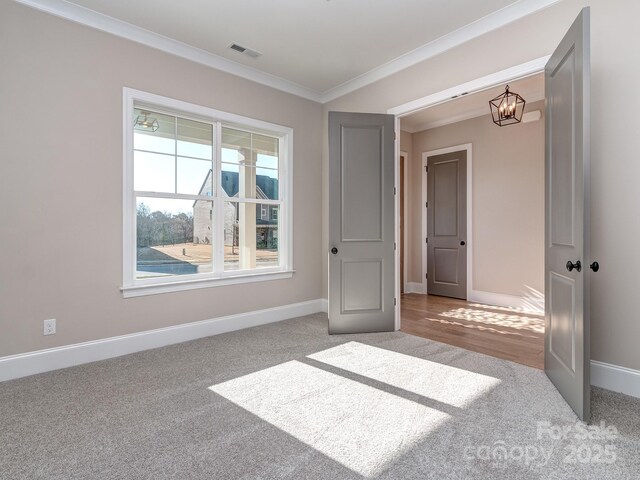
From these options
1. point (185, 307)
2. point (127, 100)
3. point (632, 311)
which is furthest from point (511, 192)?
point (127, 100)

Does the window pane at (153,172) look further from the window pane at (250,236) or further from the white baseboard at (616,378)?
the white baseboard at (616,378)

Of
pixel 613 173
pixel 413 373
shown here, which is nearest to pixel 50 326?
pixel 413 373

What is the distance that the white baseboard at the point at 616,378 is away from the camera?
228 cm

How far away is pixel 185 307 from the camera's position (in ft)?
11.5

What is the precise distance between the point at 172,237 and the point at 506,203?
4573 mm

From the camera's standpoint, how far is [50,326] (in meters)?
2.76

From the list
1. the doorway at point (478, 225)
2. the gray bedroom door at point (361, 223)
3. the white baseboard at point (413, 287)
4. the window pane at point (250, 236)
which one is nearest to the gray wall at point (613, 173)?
the doorway at point (478, 225)

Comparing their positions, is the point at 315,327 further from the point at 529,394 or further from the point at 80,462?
the point at 80,462

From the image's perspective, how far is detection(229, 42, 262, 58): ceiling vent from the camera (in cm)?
343

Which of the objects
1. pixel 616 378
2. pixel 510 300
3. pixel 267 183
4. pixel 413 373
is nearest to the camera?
pixel 616 378

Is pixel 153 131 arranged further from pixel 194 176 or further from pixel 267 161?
pixel 267 161

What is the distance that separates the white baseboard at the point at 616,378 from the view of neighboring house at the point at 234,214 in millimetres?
3355

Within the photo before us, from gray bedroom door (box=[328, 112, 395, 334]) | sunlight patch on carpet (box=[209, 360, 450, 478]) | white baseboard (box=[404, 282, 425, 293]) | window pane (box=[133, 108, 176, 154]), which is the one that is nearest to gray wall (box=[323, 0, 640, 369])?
sunlight patch on carpet (box=[209, 360, 450, 478])

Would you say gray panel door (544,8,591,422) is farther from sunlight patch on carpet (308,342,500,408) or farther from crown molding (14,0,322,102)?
crown molding (14,0,322,102)
